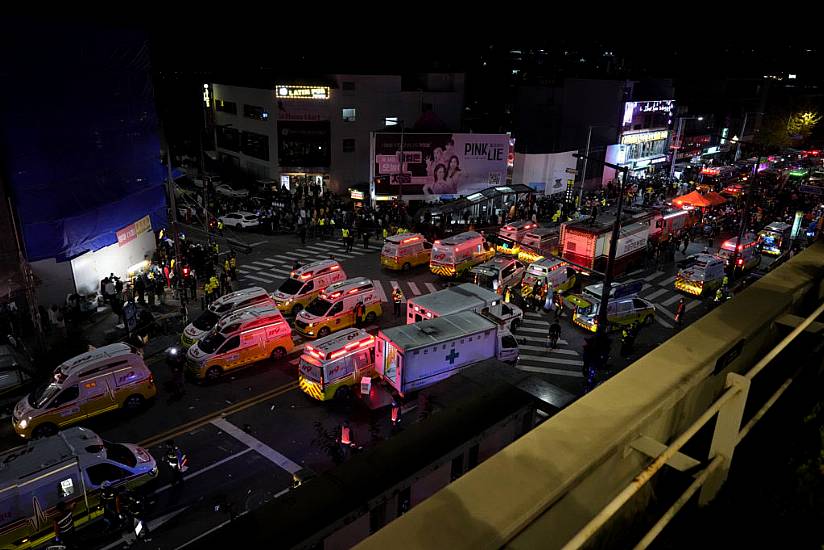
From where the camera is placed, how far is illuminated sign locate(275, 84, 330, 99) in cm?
4803

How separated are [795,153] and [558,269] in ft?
208

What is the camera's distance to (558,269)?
96.8ft

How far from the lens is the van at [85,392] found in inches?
680

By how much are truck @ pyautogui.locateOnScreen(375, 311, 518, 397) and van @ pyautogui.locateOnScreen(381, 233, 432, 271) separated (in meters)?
12.7

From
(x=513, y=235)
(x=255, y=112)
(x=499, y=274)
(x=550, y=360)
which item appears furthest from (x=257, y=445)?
(x=255, y=112)

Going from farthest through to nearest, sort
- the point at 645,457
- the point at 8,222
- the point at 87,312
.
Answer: the point at 87,312, the point at 8,222, the point at 645,457

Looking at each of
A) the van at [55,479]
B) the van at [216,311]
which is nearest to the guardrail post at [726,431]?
the van at [55,479]

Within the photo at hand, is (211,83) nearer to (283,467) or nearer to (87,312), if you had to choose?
(87,312)

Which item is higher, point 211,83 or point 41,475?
point 211,83

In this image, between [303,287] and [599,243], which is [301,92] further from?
[599,243]

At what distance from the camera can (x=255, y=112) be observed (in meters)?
51.3

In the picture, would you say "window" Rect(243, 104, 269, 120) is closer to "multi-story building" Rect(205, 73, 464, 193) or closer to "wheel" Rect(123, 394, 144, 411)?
"multi-story building" Rect(205, 73, 464, 193)

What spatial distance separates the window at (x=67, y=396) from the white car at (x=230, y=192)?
3193 cm

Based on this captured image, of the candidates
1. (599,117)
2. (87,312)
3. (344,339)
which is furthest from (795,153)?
(87,312)
